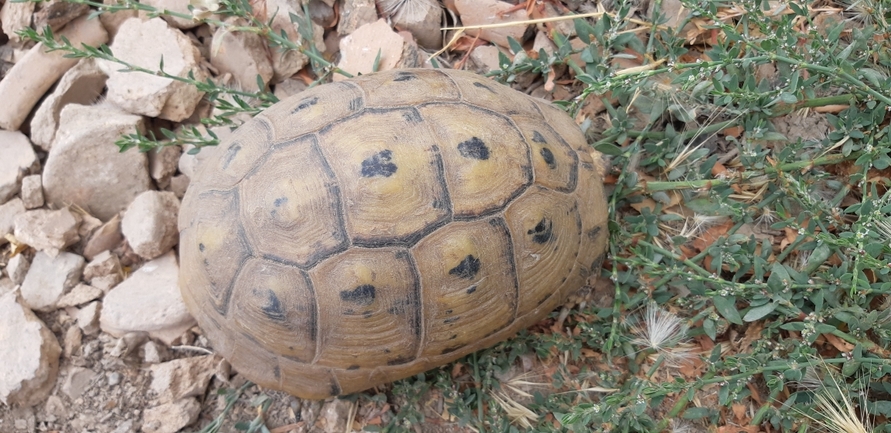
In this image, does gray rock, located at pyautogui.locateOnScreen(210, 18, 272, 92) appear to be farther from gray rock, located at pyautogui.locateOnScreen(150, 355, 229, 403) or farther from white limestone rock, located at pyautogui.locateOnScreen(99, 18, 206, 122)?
gray rock, located at pyautogui.locateOnScreen(150, 355, 229, 403)

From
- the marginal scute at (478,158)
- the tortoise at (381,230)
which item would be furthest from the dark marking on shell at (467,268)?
the marginal scute at (478,158)

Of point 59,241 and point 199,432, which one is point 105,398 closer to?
point 199,432

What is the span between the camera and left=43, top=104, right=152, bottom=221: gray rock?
9.33 ft

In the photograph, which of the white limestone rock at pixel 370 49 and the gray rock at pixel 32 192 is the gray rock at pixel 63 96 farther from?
the white limestone rock at pixel 370 49

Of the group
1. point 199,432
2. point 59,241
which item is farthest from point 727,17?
point 59,241

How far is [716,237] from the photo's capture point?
8.67ft

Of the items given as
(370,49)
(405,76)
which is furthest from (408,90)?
(370,49)

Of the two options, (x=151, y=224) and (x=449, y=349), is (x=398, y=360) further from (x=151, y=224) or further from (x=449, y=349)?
(x=151, y=224)

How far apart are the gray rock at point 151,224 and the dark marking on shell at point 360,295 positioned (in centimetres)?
122

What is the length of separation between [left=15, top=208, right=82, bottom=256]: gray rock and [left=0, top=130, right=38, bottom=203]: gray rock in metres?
0.16

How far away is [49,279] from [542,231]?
226 cm

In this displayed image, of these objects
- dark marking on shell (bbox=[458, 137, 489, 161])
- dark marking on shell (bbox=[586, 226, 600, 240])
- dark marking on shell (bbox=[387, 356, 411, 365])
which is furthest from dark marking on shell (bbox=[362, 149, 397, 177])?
dark marking on shell (bbox=[586, 226, 600, 240])

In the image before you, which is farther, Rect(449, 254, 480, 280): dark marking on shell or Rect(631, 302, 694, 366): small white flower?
Rect(631, 302, 694, 366): small white flower

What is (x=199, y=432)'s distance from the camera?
105 inches
